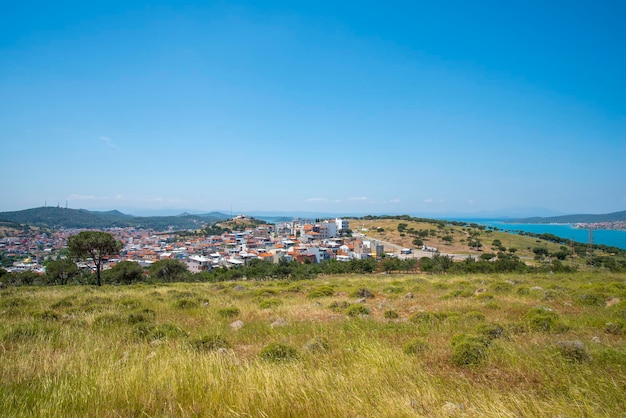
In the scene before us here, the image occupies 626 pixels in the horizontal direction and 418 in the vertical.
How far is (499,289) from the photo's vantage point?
51.9 ft

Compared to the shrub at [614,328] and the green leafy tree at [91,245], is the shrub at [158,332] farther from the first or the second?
the green leafy tree at [91,245]

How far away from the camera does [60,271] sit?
45.3 meters

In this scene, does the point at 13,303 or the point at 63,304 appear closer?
the point at 13,303

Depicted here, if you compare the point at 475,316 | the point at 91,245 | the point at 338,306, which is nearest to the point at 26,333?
the point at 338,306

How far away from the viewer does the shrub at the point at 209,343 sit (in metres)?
6.52

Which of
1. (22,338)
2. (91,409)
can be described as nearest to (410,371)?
(91,409)

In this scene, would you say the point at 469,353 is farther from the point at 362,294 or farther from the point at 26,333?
the point at 362,294

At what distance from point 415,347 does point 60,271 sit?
56853 millimetres

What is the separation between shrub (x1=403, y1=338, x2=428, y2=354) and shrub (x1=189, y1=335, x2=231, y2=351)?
3973 millimetres

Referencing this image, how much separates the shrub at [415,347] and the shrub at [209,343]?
3.97m

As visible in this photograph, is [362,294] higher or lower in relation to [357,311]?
lower

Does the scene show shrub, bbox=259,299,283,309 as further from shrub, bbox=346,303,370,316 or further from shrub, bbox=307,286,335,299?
shrub, bbox=346,303,370,316

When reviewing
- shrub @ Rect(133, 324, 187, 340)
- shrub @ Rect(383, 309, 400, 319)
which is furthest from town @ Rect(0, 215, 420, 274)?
shrub @ Rect(133, 324, 187, 340)

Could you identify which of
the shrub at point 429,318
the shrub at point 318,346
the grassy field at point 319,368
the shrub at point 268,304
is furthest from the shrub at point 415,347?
the shrub at point 268,304
